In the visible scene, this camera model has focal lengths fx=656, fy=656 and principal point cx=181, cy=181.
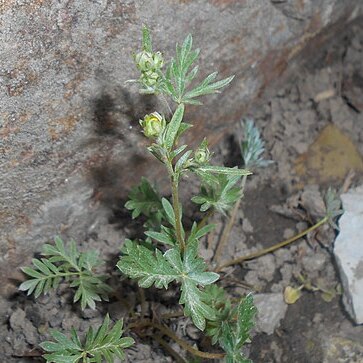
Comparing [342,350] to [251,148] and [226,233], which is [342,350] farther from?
[251,148]

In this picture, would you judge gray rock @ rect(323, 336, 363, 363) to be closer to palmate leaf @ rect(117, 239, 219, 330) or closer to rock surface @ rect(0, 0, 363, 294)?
palmate leaf @ rect(117, 239, 219, 330)

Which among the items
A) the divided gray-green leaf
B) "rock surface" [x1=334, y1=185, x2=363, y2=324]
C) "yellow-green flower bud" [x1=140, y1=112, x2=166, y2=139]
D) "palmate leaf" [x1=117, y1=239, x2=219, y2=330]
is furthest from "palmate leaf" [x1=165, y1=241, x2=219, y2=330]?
"rock surface" [x1=334, y1=185, x2=363, y2=324]

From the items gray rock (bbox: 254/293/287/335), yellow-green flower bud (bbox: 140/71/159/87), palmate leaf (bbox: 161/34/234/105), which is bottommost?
gray rock (bbox: 254/293/287/335)

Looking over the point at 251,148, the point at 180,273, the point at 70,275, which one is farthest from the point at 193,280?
the point at 251,148

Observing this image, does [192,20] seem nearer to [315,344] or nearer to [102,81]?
[102,81]

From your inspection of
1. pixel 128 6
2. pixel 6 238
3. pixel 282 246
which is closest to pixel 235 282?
pixel 282 246

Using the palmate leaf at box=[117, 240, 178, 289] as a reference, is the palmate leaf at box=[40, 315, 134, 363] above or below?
below

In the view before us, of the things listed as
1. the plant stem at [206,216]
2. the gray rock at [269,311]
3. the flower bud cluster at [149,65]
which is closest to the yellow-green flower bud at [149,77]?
the flower bud cluster at [149,65]

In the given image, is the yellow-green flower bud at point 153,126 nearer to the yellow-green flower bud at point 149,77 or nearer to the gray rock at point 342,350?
the yellow-green flower bud at point 149,77
